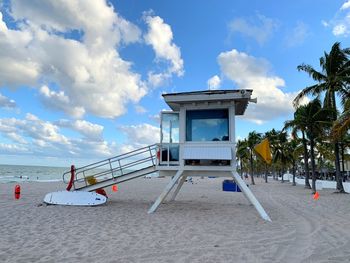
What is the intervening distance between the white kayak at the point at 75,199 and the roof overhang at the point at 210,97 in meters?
5.58

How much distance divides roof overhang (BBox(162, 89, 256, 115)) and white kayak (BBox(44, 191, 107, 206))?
5.58 metres

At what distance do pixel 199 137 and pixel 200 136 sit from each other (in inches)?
2.3

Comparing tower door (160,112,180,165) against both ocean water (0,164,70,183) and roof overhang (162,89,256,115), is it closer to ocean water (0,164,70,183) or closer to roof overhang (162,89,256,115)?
roof overhang (162,89,256,115)

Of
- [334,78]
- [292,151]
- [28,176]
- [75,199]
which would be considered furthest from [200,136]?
[28,176]

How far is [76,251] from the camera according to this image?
21.2 ft

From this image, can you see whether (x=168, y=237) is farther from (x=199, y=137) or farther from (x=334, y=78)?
(x=334, y=78)

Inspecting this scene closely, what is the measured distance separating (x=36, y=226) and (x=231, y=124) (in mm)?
7914

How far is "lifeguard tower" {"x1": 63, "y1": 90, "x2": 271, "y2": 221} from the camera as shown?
12422mm

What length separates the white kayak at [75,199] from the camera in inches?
554

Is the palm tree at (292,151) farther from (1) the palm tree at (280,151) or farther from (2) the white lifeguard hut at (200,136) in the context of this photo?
(2) the white lifeguard hut at (200,136)

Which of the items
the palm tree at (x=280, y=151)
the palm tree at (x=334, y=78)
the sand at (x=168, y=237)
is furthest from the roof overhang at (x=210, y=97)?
the palm tree at (x=280, y=151)

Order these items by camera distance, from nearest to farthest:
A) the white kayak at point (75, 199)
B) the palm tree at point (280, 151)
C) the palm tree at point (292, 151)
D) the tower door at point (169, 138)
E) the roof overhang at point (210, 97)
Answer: the roof overhang at point (210, 97), the tower door at point (169, 138), the white kayak at point (75, 199), the palm tree at point (292, 151), the palm tree at point (280, 151)

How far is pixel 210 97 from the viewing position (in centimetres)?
1247

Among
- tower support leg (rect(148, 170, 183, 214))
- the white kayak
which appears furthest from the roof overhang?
the white kayak
